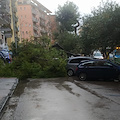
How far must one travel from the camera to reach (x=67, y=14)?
52.0 m

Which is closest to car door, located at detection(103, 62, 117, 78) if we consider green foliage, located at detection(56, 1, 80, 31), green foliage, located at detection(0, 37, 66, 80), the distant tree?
green foliage, located at detection(0, 37, 66, 80)

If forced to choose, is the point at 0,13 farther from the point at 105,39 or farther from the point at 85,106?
the point at 85,106

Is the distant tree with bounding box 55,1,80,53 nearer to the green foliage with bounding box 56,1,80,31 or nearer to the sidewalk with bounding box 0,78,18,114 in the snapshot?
the green foliage with bounding box 56,1,80,31

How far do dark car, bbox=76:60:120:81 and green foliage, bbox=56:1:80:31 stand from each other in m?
34.6

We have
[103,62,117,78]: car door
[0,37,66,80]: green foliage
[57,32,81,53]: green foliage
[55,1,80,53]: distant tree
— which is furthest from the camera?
[55,1,80,53]: distant tree

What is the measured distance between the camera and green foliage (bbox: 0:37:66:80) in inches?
795

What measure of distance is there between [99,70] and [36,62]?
6.51 meters

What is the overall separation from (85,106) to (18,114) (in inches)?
95.8

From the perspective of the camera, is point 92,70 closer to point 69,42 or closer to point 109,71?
point 109,71

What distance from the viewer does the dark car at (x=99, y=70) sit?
17172 mm

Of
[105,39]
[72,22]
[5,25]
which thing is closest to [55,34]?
[72,22]

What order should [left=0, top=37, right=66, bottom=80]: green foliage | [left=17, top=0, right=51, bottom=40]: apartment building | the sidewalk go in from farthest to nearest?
[left=17, top=0, right=51, bottom=40]: apartment building
[left=0, top=37, right=66, bottom=80]: green foliage
the sidewalk

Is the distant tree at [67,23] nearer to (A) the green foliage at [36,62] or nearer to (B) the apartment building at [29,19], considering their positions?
(B) the apartment building at [29,19]

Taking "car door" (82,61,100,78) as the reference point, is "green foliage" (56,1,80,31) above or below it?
above
